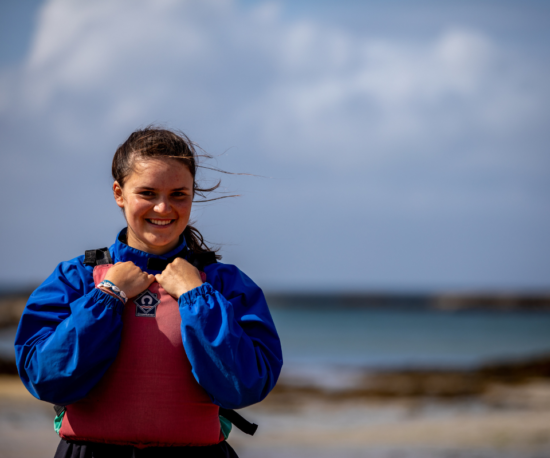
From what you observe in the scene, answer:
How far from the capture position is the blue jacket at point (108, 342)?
6.88ft

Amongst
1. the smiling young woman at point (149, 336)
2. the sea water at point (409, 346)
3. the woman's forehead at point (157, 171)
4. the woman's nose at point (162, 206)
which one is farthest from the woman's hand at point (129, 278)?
the sea water at point (409, 346)

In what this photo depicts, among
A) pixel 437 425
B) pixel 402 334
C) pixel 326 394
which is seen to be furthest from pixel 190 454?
pixel 402 334

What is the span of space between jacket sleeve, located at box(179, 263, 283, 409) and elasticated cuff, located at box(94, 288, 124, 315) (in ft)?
0.76

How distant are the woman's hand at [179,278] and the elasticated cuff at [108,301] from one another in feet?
0.64

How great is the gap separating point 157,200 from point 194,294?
1.41ft

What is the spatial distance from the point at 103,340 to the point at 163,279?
1.13ft

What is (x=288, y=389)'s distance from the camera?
14.9 meters

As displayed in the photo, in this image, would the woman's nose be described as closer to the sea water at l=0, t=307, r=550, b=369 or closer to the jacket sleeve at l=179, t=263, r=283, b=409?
the jacket sleeve at l=179, t=263, r=283, b=409

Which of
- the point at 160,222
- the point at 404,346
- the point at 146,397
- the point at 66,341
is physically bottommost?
the point at 146,397

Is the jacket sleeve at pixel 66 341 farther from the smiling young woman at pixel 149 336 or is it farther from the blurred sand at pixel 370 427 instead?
the blurred sand at pixel 370 427

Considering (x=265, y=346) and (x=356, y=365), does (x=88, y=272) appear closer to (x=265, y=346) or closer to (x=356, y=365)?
(x=265, y=346)

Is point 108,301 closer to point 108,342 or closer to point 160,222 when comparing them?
point 108,342

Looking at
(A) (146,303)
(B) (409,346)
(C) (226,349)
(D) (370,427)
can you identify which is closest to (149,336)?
(A) (146,303)

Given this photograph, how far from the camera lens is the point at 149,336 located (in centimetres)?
227
